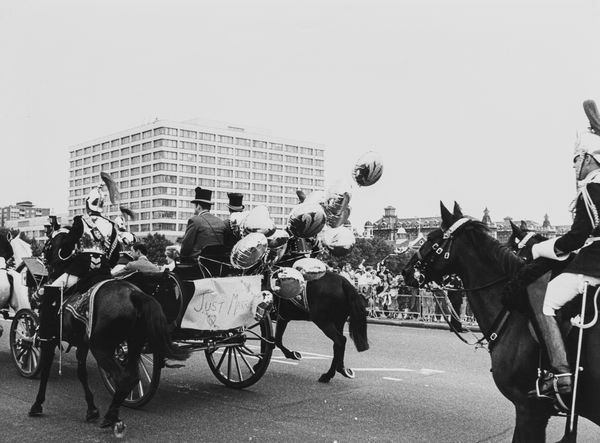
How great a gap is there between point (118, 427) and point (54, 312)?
6.50ft

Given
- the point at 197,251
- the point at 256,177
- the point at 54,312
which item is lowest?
the point at 54,312

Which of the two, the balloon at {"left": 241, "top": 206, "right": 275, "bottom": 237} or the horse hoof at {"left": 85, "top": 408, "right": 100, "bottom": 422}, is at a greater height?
the balloon at {"left": 241, "top": 206, "right": 275, "bottom": 237}

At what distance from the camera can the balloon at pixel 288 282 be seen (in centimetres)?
825

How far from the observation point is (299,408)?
24.2 ft

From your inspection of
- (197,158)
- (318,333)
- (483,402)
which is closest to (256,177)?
(197,158)

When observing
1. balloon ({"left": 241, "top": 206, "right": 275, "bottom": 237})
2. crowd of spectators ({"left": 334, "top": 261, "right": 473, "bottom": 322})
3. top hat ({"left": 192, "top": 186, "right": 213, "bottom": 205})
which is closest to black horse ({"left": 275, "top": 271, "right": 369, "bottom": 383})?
balloon ({"left": 241, "top": 206, "right": 275, "bottom": 237})

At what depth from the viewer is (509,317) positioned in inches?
200

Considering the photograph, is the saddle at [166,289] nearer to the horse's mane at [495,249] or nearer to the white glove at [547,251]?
the horse's mane at [495,249]

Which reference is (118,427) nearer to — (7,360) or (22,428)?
(22,428)

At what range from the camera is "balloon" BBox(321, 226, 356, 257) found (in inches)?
372

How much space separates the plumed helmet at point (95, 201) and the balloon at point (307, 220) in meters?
2.44

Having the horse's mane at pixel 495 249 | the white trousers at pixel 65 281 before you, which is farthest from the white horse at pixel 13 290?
the horse's mane at pixel 495 249

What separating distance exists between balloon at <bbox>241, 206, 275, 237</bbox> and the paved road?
210 cm

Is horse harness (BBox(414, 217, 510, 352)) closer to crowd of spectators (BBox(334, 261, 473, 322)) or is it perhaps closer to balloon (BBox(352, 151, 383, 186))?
balloon (BBox(352, 151, 383, 186))
